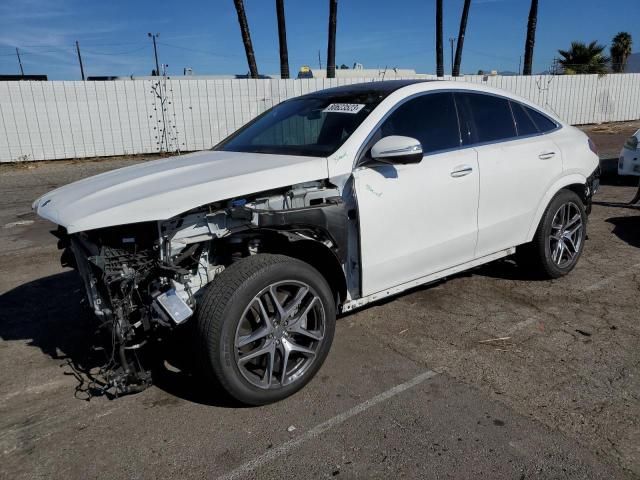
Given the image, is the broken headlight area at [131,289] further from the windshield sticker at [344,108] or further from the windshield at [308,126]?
the windshield sticker at [344,108]

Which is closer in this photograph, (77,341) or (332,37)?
(77,341)

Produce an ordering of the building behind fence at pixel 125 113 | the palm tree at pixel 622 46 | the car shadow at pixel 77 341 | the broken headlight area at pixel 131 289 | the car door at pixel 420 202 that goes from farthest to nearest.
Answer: the palm tree at pixel 622 46 < the building behind fence at pixel 125 113 < the car door at pixel 420 202 < the car shadow at pixel 77 341 < the broken headlight area at pixel 131 289

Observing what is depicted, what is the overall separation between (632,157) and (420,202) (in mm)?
7343

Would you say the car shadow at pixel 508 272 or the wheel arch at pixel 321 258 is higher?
the wheel arch at pixel 321 258

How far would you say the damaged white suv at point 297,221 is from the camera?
9.91 ft

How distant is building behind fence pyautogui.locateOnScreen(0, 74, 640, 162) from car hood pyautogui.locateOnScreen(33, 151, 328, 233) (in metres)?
13.8

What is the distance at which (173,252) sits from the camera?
3.09m

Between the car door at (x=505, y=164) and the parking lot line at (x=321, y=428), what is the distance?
147 centimetres

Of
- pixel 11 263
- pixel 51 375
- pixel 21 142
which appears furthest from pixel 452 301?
pixel 21 142

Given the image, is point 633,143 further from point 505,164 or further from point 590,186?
point 505,164

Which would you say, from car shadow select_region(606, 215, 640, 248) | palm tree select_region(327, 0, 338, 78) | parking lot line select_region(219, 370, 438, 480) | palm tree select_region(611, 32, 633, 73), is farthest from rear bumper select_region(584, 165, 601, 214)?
palm tree select_region(611, 32, 633, 73)

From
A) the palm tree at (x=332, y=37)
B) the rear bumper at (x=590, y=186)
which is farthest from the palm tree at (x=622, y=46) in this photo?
the rear bumper at (x=590, y=186)

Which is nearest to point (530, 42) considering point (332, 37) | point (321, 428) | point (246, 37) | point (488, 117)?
point (332, 37)

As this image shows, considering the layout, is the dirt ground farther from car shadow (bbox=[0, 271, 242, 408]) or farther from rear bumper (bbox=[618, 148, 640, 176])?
rear bumper (bbox=[618, 148, 640, 176])
